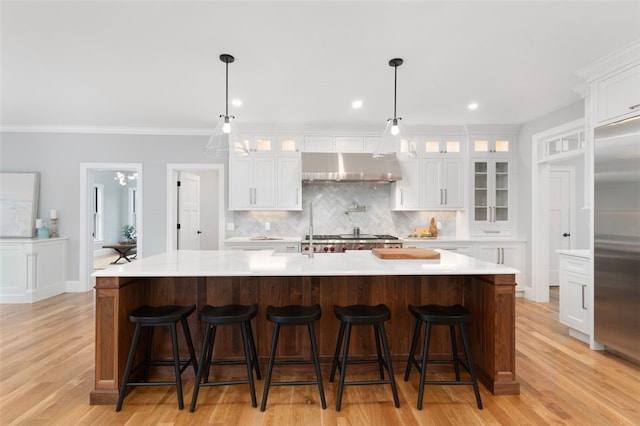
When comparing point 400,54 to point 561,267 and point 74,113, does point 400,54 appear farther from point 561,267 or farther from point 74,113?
point 74,113

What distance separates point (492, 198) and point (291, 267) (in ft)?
13.9

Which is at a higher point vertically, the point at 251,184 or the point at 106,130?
the point at 106,130

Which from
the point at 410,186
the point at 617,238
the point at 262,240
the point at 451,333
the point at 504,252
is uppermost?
the point at 410,186

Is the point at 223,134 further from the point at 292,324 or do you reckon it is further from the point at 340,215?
the point at 340,215

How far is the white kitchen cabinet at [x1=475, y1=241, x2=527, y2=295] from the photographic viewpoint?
5102 millimetres

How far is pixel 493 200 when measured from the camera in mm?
5336

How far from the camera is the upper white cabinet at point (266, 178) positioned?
206 inches

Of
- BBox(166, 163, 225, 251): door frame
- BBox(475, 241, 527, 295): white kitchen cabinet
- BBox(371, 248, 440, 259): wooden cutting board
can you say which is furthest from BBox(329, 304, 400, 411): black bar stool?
BBox(166, 163, 225, 251): door frame

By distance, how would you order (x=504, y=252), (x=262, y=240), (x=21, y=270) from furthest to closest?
(x=504, y=252) → (x=262, y=240) → (x=21, y=270)

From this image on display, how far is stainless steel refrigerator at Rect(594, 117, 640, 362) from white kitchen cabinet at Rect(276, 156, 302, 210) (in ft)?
12.0

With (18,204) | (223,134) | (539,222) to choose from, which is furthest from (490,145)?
(18,204)

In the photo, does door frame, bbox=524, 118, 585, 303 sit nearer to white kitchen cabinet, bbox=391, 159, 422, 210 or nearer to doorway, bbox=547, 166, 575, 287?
doorway, bbox=547, 166, 575, 287

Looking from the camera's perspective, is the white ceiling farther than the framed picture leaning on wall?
No

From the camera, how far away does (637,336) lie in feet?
9.12
